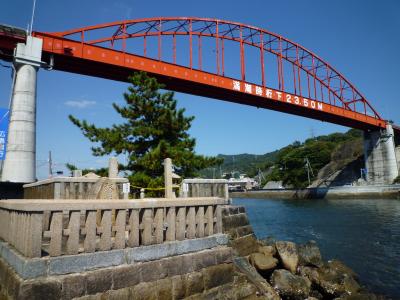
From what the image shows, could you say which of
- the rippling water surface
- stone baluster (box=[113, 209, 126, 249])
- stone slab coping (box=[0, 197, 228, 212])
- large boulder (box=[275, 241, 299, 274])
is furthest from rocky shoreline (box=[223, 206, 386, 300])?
stone baluster (box=[113, 209, 126, 249])

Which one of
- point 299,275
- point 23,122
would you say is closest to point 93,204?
point 299,275

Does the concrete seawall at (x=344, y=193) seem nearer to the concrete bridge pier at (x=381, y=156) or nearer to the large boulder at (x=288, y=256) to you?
the concrete bridge pier at (x=381, y=156)

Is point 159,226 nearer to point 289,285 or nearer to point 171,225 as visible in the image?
point 171,225

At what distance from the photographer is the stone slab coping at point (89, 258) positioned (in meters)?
4.79

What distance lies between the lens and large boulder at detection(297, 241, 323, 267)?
1173 centimetres

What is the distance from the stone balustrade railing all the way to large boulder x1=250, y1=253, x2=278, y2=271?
143 inches

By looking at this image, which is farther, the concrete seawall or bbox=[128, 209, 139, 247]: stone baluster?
the concrete seawall

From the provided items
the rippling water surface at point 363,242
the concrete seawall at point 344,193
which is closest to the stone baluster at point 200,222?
the rippling water surface at point 363,242

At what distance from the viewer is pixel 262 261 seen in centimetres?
1021

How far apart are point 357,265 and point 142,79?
15.6m

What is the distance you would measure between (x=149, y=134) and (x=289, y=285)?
11361 millimetres

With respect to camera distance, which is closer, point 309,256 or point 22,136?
point 309,256

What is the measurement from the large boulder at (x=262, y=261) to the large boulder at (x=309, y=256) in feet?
5.80

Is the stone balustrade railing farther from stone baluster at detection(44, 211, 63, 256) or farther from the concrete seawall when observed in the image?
the concrete seawall
